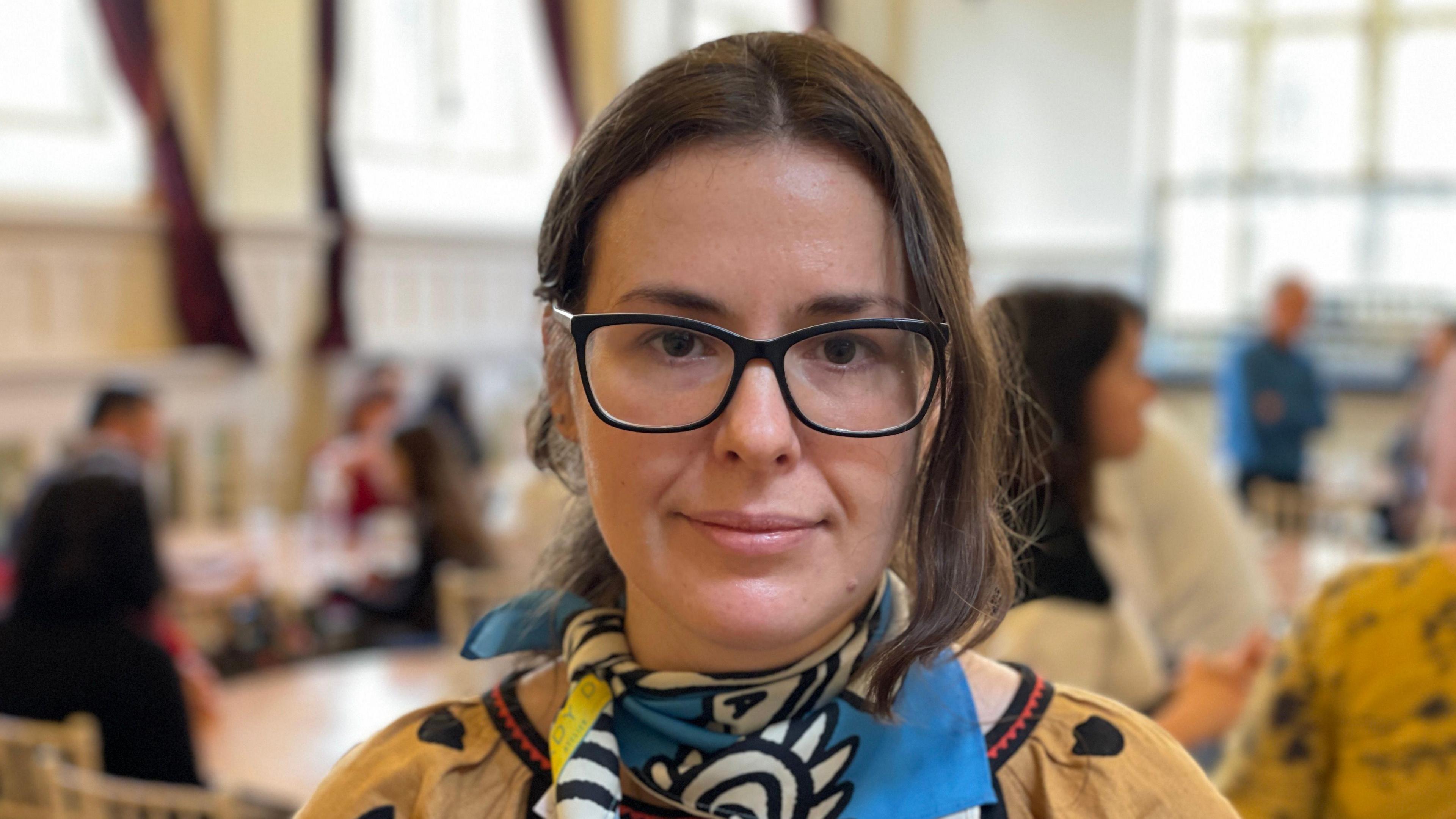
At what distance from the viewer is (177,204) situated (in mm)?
5621

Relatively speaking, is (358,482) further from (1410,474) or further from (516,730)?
(1410,474)

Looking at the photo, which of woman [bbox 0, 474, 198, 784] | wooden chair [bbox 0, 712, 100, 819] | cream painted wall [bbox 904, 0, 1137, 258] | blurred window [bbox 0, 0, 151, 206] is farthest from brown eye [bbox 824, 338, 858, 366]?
cream painted wall [bbox 904, 0, 1137, 258]

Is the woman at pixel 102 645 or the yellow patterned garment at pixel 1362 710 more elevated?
the yellow patterned garment at pixel 1362 710

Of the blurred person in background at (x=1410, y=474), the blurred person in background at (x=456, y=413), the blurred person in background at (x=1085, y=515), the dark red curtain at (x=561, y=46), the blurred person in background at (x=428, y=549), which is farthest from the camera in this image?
the dark red curtain at (x=561, y=46)

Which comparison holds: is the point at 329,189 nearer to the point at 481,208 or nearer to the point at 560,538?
the point at 481,208

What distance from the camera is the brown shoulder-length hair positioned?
0.87m

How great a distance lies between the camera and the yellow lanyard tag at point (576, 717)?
93cm

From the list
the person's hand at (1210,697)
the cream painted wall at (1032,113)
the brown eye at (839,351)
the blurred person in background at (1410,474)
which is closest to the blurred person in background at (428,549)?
the person's hand at (1210,697)

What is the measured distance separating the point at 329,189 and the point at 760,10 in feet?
13.0

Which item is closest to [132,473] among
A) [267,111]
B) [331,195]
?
[267,111]

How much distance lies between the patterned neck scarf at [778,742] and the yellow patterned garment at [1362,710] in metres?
0.78

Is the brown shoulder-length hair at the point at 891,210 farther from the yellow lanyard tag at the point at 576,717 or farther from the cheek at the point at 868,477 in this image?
the yellow lanyard tag at the point at 576,717

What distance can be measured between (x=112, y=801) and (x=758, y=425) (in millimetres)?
1484

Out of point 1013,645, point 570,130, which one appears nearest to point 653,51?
point 570,130
